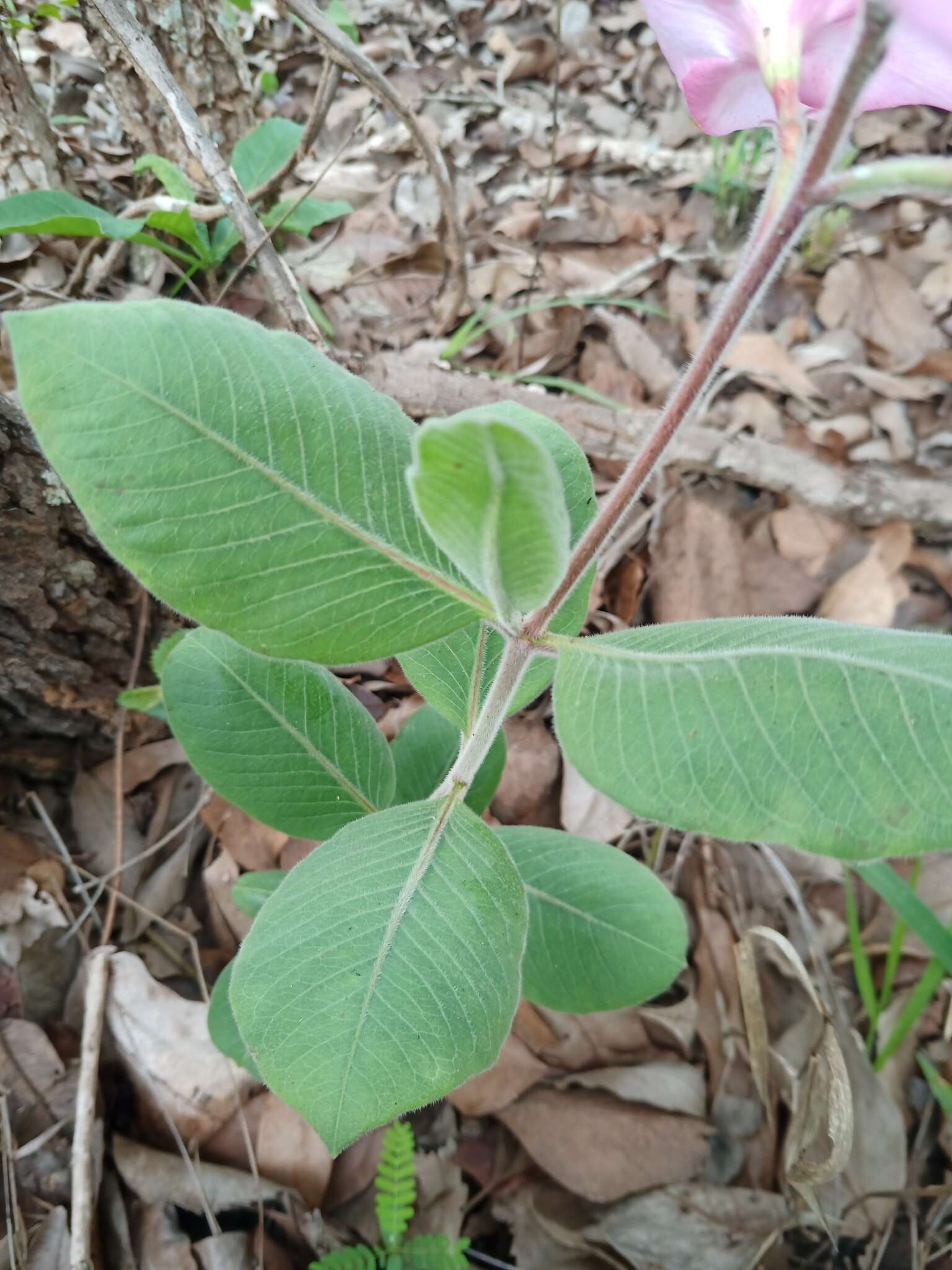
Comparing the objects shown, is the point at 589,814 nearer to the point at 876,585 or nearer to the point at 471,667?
the point at 471,667

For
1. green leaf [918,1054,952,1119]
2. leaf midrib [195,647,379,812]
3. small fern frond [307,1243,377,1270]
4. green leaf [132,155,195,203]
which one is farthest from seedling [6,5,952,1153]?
green leaf [132,155,195,203]

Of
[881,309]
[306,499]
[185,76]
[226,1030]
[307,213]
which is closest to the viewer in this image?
[306,499]

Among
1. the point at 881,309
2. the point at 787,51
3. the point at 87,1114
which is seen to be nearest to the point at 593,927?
the point at 87,1114

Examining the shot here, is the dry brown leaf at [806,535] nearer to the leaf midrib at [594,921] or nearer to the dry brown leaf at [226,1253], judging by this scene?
the leaf midrib at [594,921]

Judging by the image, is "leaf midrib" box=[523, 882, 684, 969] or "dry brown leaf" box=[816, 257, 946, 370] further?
"dry brown leaf" box=[816, 257, 946, 370]

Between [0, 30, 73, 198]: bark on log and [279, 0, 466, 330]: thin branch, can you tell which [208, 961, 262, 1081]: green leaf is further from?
[0, 30, 73, 198]: bark on log

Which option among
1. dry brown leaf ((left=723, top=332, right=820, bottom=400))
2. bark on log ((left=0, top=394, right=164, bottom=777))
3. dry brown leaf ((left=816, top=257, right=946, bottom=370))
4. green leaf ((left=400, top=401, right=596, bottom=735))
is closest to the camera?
green leaf ((left=400, top=401, right=596, bottom=735))
